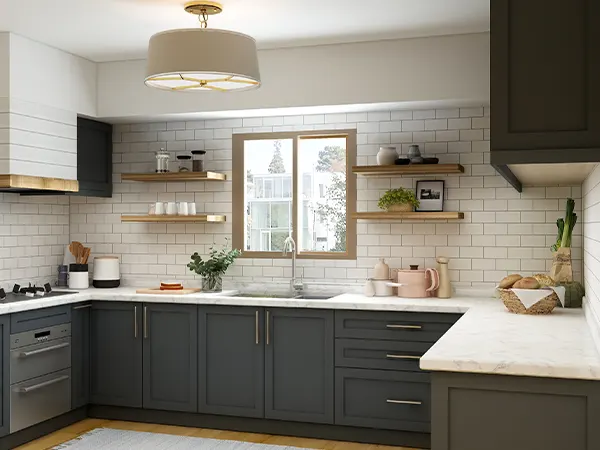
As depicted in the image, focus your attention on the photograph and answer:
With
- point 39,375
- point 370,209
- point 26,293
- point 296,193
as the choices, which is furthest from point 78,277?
point 370,209

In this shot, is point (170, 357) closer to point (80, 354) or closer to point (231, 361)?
point (231, 361)

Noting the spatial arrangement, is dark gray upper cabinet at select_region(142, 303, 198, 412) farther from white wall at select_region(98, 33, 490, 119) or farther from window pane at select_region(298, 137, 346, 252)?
white wall at select_region(98, 33, 490, 119)

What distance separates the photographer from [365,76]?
202 inches

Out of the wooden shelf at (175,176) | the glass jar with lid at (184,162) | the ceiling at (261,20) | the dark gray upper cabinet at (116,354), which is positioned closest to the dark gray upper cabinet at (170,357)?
the dark gray upper cabinet at (116,354)

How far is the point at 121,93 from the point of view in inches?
225

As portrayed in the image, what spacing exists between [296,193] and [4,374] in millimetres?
2402

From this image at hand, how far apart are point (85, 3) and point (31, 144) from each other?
126 centimetres

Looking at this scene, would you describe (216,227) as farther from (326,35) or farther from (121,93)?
(326,35)

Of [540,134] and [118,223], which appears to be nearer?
[540,134]

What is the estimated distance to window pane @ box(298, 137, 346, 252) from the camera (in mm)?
5770

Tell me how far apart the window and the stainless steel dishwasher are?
1.55 metres

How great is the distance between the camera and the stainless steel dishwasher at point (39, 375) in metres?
4.85

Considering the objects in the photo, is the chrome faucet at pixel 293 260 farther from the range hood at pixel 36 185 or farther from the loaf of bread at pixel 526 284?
the loaf of bread at pixel 526 284

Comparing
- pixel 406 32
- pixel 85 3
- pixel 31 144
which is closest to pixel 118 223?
pixel 31 144
